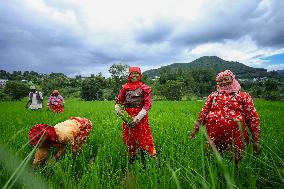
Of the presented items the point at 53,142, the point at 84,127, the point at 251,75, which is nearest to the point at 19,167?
the point at 53,142

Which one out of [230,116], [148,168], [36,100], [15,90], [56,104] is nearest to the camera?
[148,168]

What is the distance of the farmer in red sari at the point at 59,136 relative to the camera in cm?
342

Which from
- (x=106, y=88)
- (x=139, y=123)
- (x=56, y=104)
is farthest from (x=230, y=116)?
(x=106, y=88)

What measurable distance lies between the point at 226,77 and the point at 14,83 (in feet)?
156

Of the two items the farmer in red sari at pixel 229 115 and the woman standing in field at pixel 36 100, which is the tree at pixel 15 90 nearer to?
the woman standing in field at pixel 36 100

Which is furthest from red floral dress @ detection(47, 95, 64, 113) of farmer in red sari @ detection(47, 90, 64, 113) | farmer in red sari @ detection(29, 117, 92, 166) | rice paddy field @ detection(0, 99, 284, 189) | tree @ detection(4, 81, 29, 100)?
tree @ detection(4, 81, 29, 100)

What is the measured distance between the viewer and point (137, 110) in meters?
4.50

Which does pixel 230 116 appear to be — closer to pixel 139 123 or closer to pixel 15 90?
pixel 139 123

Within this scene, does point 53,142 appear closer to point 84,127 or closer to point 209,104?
point 84,127

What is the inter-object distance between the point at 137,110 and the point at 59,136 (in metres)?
1.25

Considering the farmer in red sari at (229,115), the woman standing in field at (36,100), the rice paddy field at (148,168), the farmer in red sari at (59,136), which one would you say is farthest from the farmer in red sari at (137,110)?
the woman standing in field at (36,100)

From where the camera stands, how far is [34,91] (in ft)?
46.1

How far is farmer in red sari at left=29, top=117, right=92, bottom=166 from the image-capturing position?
3420 millimetres

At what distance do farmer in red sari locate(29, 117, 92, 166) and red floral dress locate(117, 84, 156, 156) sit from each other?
71cm
